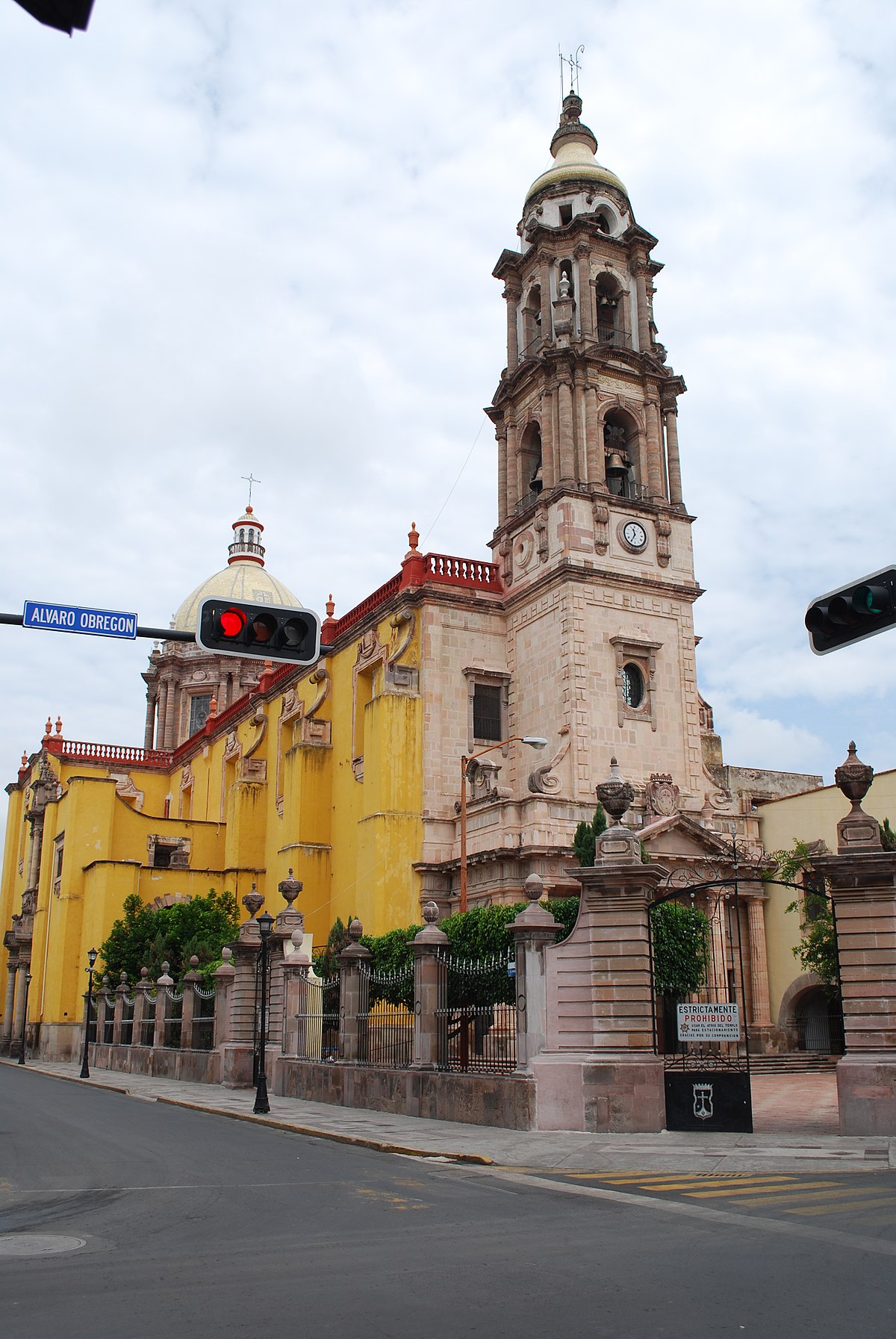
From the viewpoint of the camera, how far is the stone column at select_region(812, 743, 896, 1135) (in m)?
14.9

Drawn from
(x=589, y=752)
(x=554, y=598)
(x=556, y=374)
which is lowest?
(x=589, y=752)

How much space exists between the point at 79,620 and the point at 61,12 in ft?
27.2

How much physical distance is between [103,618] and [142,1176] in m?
5.91

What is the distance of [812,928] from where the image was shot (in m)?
30.4

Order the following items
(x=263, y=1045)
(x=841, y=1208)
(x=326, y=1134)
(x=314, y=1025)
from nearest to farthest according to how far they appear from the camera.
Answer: (x=841, y=1208), (x=326, y=1134), (x=263, y=1045), (x=314, y=1025)

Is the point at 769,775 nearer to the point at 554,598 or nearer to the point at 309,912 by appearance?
the point at 554,598

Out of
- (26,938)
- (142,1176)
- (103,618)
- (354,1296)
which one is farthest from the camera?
(26,938)

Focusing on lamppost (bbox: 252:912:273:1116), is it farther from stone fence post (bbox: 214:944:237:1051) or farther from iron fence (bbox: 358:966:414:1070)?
stone fence post (bbox: 214:944:237:1051)

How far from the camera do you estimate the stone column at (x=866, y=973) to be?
14945 millimetres

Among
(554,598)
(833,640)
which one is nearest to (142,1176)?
(833,640)

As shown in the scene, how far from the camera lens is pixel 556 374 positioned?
120 feet

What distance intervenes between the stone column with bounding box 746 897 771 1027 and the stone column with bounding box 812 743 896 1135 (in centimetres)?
1810

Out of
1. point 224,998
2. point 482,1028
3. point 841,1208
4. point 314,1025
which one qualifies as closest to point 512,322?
point 224,998

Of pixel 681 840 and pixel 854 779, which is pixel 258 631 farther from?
pixel 681 840
